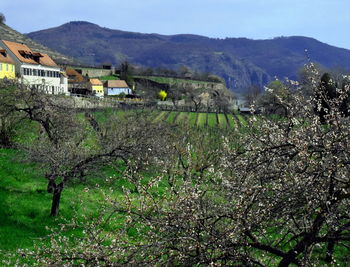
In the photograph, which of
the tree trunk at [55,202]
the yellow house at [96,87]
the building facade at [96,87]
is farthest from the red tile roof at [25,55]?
the tree trunk at [55,202]

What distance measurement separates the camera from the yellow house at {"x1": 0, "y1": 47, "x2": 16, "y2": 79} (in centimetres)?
6539

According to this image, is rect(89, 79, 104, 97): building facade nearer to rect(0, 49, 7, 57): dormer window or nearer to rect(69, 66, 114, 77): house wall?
rect(69, 66, 114, 77): house wall

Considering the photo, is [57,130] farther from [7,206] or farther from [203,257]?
[203,257]

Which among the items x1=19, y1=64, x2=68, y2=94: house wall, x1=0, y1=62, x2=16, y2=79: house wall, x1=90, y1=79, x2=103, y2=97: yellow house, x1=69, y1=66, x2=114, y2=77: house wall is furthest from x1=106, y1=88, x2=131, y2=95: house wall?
x1=0, y1=62, x2=16, y2=79: house wall

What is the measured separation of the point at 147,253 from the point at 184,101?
14016 centimetres

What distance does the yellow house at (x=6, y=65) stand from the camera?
2574 inches

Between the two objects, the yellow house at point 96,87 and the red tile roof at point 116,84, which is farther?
the red tile roof at point 116,84

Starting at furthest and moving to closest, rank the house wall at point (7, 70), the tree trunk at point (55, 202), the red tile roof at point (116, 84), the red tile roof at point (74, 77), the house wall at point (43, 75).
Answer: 1. the red tile roof at point (116, 84)
2. the red tile roof at point (74, 77)
3. the house wall at point (43, 75)
4. the house wall at point (7, 70)
5. the tree trunk at point (55, 202)

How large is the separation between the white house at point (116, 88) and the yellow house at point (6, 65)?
6728cm

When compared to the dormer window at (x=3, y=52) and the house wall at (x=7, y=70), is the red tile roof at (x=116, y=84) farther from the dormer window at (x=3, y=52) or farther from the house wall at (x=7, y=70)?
the house wall at (x=7, y=70)

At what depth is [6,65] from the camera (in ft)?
219

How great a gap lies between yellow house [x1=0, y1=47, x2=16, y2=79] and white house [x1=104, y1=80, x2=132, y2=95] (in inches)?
2649

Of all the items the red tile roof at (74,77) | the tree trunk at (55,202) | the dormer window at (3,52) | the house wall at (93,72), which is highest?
the house wall at (93,72)

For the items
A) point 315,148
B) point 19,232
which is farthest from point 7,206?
point 315,148
